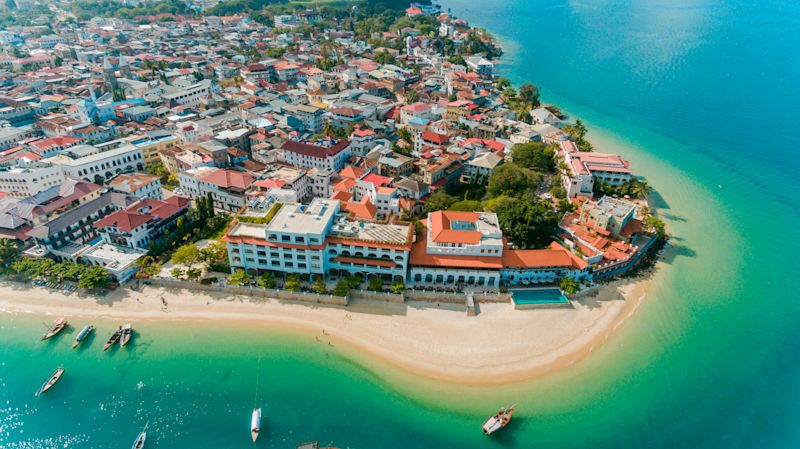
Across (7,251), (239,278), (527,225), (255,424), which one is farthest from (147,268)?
(527,225)

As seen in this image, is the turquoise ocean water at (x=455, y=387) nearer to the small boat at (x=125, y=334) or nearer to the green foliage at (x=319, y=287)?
the small boat at (x=125, y=334)

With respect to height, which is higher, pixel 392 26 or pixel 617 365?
pixel 392 26

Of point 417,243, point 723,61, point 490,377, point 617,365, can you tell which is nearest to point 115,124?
point 417,243

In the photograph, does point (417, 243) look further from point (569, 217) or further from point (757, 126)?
point (757, 126)

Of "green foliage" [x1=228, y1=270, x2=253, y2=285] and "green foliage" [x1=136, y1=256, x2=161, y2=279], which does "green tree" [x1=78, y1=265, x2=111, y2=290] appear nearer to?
"green foliage" [x1=136, y1=256, x2=161, y2=279]

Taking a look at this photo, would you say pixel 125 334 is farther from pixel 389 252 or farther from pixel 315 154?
pixel 315 154

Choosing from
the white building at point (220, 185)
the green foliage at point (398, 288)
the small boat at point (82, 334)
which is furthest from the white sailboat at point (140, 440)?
the white building at point (220, 185)
